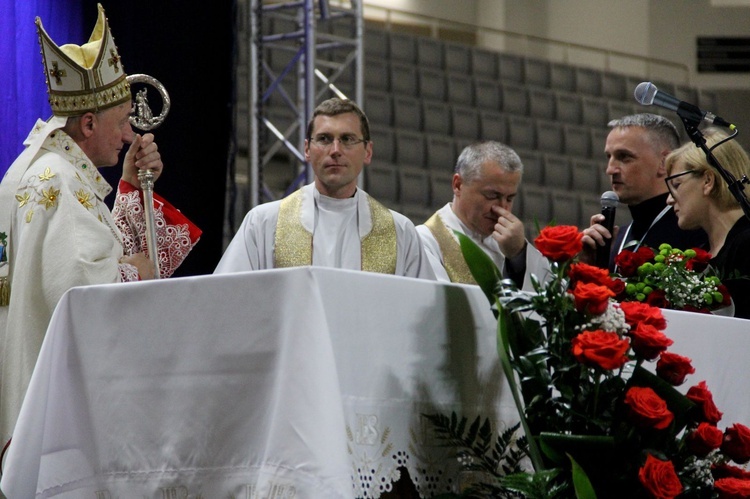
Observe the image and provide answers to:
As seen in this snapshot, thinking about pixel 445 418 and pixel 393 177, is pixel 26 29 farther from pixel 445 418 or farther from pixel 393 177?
pixel 393 177

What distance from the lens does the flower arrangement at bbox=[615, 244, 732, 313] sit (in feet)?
9.79

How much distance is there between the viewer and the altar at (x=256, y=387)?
2.11 m

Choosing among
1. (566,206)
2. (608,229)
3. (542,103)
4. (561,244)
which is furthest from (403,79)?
(561,244)

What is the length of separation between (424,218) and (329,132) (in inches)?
273

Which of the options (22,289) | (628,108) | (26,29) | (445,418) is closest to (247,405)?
(445,418)

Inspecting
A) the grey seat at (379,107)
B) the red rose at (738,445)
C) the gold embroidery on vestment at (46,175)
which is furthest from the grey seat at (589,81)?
the red rose at (738,445)

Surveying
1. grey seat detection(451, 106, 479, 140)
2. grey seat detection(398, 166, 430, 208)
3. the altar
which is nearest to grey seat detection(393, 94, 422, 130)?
grey seat detection(451, 106, 479, 140)

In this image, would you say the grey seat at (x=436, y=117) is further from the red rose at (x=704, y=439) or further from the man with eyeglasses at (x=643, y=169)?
the red rose at (x=704, y=439)

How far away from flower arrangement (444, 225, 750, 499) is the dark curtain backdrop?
3358 millimetres

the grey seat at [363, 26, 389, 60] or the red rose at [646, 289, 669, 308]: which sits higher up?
the grey seat at [363, 26, 389, 60]

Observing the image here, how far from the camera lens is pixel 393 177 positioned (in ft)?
35.6

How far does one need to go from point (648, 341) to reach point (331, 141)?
1.70 meters

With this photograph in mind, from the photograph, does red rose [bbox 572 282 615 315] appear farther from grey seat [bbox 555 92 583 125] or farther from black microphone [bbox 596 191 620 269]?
grey seat [bbox 555 92 583 125]

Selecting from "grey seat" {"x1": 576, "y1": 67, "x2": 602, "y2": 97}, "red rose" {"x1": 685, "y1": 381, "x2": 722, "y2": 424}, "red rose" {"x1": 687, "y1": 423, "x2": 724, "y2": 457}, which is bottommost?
"red rose" {"x1": 687, "y1": 423, "x2": 724, "y2": 457}
